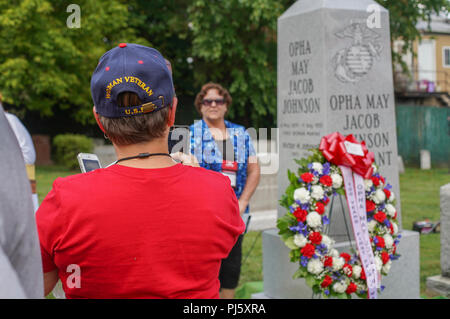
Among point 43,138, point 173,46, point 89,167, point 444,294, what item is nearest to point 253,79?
point 173,46

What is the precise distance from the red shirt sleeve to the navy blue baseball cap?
0.87 ft

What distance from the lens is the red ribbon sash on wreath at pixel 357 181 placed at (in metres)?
4.21

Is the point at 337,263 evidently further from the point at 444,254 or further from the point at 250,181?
the point at 444,254

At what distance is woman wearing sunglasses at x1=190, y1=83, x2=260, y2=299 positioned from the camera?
429 centimetres

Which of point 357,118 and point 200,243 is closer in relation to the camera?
point 200,243

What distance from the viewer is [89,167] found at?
186 centimetres

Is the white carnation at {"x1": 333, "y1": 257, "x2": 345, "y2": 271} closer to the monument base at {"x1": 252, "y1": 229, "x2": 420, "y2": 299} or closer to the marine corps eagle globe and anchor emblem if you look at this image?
the monument base at {"x1": 252, "y1": 229, "x2": 420, "y2": 299}

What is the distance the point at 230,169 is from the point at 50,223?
3.06 meters

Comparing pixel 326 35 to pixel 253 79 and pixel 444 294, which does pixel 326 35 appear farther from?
pixel 253 79

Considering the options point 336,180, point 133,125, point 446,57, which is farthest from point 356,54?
point 446,57

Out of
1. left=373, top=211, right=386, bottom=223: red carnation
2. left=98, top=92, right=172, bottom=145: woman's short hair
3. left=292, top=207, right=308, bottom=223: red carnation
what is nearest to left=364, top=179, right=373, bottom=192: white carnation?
left=373, top=211, right=386, bottom=223: red carnation

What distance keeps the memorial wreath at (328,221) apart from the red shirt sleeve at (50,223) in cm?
288

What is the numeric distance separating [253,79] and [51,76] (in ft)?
22.8

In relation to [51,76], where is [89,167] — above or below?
below
